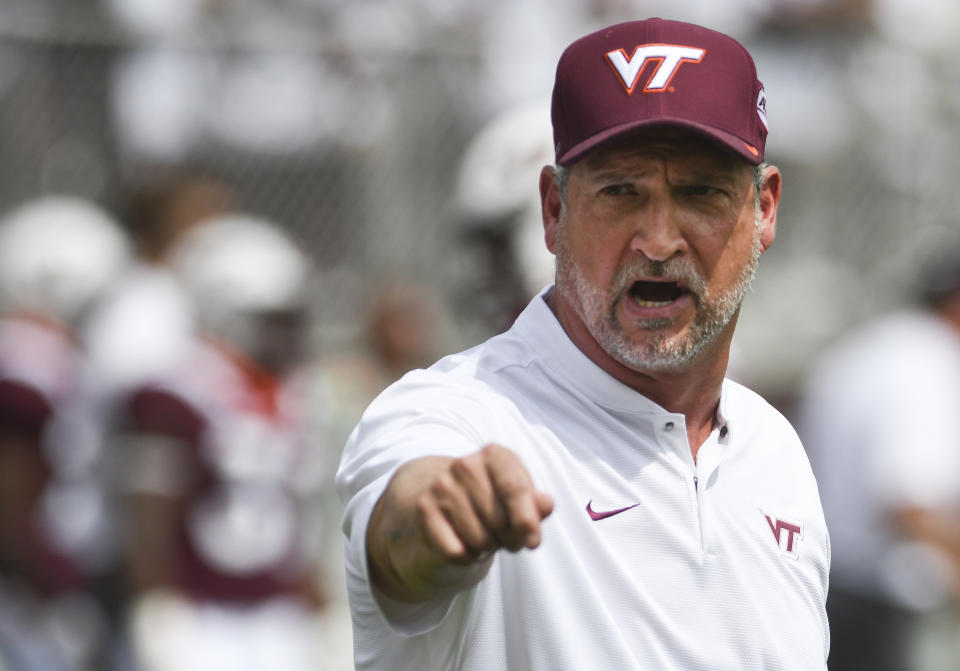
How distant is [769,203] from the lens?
281 cm

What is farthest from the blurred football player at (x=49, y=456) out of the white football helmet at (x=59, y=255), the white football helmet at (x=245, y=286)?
the white football helmet at (x=245, y=286)

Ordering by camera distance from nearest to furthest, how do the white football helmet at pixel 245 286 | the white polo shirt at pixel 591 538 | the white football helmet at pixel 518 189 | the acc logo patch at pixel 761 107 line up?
the white polo shirt at pixel 591 538 < the acc logo patch at pixel 761 107 < the white football helmet at pixel 518 189 < the white football helmet at pixel 245 286

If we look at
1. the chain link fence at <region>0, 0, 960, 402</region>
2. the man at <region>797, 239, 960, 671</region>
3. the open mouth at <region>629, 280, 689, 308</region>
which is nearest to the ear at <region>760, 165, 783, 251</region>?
the open mouth at <region>629, 280, 689, 308</region>

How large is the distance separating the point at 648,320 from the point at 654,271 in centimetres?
8

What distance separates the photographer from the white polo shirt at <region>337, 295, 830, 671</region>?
92.0 inches

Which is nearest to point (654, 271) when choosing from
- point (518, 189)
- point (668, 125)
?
point (668, 125)

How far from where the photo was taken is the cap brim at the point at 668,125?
2490 mm

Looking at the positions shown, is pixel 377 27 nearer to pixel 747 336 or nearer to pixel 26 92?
pixel 26 92

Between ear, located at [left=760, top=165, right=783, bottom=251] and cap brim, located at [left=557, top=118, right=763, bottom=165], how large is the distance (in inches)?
6.6

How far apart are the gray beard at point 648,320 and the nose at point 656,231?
18 mm

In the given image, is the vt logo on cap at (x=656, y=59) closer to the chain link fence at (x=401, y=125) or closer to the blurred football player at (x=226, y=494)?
the blurred football player at (x=226, y=494)

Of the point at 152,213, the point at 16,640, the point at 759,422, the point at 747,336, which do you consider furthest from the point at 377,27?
the point at 759,422

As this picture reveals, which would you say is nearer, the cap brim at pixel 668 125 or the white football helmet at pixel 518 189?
the cap brim at pixel 668 125

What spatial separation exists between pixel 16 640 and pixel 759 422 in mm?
3457
